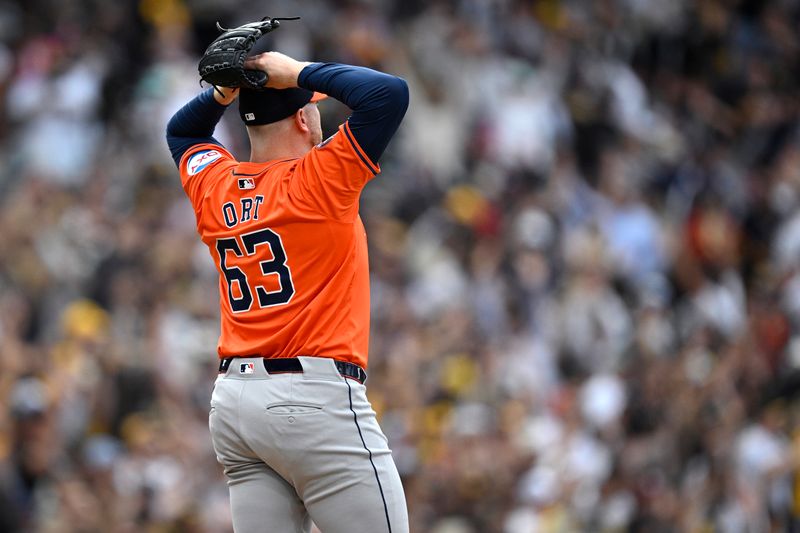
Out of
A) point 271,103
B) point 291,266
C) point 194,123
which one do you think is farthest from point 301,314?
point 194,123

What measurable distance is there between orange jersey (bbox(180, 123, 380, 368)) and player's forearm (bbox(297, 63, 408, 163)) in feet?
0.18

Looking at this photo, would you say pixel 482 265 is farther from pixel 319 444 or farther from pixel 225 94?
pixel 319 444

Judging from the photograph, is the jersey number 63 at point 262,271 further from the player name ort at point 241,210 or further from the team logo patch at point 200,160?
the team logo patch at point 200,160

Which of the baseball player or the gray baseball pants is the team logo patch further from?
the gray baseball pants

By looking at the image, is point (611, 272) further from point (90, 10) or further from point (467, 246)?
point (90, 10)

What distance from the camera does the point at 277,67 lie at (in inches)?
174

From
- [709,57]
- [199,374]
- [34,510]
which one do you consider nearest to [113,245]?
[199,374]

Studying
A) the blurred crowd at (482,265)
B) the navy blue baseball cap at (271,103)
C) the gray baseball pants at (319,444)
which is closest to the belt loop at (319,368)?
the gray baseball pants at (319,444)

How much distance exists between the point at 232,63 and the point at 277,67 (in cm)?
15

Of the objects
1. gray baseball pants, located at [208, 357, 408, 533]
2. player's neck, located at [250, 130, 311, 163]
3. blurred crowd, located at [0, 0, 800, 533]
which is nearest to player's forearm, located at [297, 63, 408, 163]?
player's neck, located at [250, 130, 311, 163]

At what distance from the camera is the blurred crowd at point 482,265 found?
32.6 feet

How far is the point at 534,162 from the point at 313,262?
10542 millimetres

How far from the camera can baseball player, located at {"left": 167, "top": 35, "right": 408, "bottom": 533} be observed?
171 inches

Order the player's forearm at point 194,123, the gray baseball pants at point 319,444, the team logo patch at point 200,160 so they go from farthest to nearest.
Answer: the player's forearm at point 194,123, the team logo patch at point 200,160, the gray baseball pants at point 319,444
